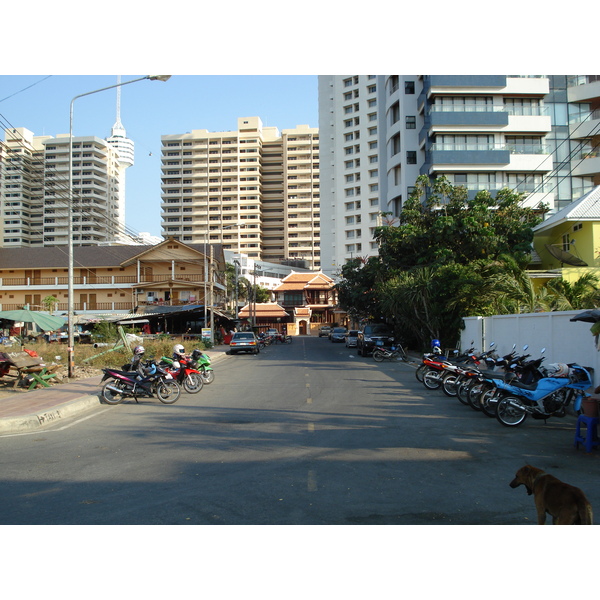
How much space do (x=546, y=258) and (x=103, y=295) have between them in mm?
47188

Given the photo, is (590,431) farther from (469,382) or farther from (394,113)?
(394,113)

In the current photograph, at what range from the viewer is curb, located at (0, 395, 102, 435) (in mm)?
10719

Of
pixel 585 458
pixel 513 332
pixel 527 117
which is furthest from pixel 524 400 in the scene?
pixel 527 117

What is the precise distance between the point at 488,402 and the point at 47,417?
30.1 ft

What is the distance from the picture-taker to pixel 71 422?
11578 millimetres

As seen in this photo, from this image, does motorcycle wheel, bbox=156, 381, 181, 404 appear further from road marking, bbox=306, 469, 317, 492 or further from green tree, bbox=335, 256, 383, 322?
green tree, bbox=335, 256, 383, 322

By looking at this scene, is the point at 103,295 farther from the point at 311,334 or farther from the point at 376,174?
the point at 376,174

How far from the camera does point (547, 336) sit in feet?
49.7

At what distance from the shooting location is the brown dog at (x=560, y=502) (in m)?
4.60

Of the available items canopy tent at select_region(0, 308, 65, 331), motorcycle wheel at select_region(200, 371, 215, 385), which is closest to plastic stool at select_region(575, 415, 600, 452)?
motorcycle wheel at select_region(200, 371, 215, 385)

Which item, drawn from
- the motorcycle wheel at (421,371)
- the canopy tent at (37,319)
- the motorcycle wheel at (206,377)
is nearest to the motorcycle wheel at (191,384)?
the motorcycle wheel at (206,377)

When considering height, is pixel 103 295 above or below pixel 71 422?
above

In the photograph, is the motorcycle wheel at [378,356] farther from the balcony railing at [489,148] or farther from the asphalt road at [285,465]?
the balcony railing at [489,148]

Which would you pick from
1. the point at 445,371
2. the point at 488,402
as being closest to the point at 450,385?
the point at 445,371
